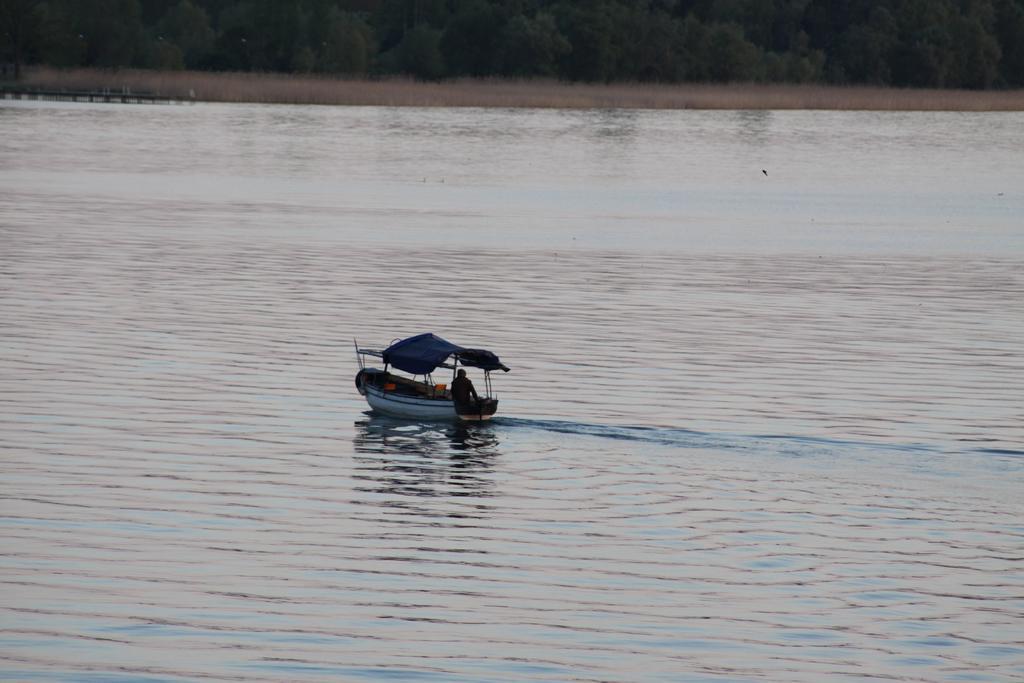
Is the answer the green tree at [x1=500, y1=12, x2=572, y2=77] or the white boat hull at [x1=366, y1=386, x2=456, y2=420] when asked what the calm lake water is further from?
the green tree at [x1=500, y1=12, x2=572, y2=77]

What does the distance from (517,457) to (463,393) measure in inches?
87.5

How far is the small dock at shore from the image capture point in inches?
5891

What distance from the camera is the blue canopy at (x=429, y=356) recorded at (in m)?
28.9

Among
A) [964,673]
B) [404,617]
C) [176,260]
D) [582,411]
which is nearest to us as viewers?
[964,673]

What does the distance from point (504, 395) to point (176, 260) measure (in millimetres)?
21322

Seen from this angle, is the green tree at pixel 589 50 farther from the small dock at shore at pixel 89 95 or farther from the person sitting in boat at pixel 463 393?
the person sitting in boat at pixel 463 393

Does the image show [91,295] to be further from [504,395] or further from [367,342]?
[504,395]

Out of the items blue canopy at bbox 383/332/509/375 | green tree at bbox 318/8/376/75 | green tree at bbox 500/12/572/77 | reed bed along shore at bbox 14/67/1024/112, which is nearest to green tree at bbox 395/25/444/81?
green tree at bbox 318/8/376/75

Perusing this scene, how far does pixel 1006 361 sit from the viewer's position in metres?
35.1

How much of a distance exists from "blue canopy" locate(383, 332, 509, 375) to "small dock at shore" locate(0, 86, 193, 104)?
403 ft

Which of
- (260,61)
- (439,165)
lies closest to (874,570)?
(439,165)

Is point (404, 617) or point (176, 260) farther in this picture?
point (176, 260)

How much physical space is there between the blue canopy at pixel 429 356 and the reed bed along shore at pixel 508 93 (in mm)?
102909

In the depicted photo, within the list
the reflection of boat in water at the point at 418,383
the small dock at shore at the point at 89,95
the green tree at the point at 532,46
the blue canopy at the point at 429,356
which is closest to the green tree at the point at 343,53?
the green tree at the point at 532,46
